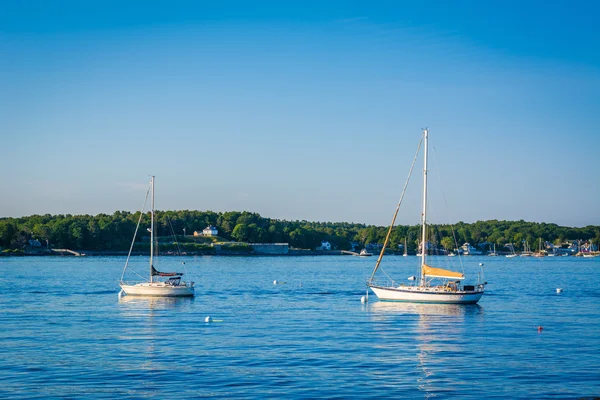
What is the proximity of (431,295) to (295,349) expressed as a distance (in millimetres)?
23728

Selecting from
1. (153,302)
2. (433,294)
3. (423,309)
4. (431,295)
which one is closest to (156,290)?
(153,302)

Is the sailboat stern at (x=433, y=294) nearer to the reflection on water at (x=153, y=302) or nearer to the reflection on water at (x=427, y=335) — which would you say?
the reflection on water at (x=427, y=335)

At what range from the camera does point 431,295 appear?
5816cm

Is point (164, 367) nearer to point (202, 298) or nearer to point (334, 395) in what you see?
point (334, 395)

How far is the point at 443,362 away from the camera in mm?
34000

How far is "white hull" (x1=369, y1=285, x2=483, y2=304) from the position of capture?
58219 millimetres

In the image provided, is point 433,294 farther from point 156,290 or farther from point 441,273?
point 156,290

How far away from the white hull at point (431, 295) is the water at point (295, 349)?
803mm

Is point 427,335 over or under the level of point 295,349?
over

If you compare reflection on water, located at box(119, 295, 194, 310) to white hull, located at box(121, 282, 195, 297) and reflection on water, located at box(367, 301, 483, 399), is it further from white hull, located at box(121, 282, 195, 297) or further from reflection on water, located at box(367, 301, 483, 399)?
reflection on water, located at box(367, 301, 483, 399)

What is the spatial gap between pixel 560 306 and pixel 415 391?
129 feet

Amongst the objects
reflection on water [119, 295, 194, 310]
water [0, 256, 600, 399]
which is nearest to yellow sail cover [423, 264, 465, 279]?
water [0, 256, 600, 399]

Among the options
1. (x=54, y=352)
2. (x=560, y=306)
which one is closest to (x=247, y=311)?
(x=54, y=352)

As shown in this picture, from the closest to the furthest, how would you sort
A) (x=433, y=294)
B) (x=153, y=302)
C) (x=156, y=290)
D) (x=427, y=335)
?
1. (x=427, y=335)
2. (x=433, y=294)
3. (x=153, y=302)
4. (x=156, y=290)
